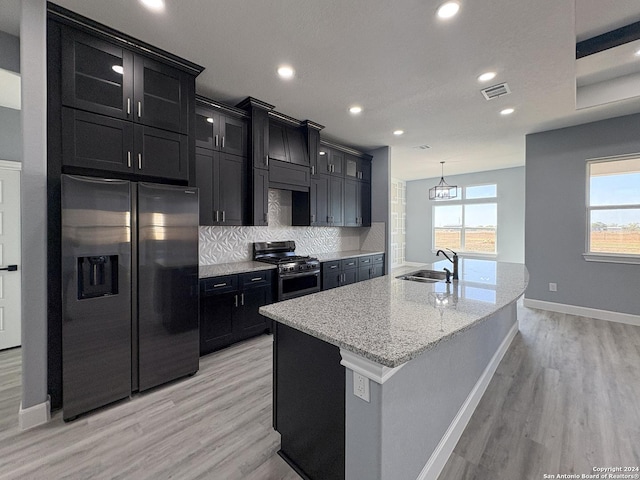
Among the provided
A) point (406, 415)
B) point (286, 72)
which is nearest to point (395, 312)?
point (406, 415)

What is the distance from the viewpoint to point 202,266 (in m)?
3.41

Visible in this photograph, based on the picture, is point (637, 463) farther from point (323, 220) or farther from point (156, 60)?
point (156, 60)

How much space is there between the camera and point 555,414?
205 centimetres

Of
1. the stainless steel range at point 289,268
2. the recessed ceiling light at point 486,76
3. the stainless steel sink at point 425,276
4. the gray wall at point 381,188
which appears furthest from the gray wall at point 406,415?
the gray wall at point 381,188

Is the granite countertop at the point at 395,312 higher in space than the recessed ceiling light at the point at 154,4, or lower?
lower

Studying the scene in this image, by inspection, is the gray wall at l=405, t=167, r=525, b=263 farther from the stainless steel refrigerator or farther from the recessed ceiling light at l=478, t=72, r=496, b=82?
the stainless steel refrigerator

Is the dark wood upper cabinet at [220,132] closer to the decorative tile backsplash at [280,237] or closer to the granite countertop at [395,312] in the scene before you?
the decorative tile backsplash at [280,237]

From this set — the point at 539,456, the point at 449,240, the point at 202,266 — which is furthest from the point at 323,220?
the point at 449,240

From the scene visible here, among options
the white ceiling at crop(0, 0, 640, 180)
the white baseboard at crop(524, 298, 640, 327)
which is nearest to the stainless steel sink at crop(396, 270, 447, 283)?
the white ceiling at crop(0, 0, 640, 180)

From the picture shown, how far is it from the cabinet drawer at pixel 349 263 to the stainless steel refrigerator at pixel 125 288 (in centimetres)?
259

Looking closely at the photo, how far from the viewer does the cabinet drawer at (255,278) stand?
10.6ft

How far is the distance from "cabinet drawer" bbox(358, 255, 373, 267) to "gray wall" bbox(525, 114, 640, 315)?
2658 mm

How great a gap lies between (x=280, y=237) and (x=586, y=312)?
483 centimetres

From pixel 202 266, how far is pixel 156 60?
2.13 metres
